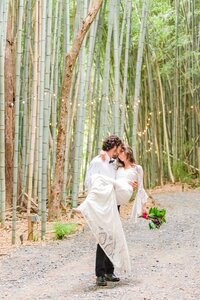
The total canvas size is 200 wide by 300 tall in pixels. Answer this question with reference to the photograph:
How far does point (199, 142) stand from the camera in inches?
401

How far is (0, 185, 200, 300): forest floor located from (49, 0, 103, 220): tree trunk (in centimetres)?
32

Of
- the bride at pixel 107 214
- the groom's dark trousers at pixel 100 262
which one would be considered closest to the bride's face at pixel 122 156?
the bride at pixel 107 214

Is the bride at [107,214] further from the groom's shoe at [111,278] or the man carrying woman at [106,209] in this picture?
the groom's shoe at [111,278]

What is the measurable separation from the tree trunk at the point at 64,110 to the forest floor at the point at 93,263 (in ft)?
1.05

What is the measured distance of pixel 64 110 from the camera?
5.83m

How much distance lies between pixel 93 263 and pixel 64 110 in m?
1.97

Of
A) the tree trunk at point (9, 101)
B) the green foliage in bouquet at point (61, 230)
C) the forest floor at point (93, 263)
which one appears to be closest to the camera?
the forest floor at point (93, 263)

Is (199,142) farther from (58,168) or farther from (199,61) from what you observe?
(58,168)

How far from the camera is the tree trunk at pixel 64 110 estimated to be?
5527mm

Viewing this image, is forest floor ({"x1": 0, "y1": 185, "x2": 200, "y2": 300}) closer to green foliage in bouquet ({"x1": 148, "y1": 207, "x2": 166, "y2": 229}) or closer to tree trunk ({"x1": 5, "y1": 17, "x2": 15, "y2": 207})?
green foliage in bouquet ({"x1": 148, "y1": 207, "x2": 166, "y2": 229})

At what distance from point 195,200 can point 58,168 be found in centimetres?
272

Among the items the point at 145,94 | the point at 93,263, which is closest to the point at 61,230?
the point at 93,263

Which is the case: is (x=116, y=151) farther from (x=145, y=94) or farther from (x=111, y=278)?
(x=145, y=94)

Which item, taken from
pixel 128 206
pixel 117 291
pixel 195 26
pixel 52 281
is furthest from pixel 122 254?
pixel 195 26
